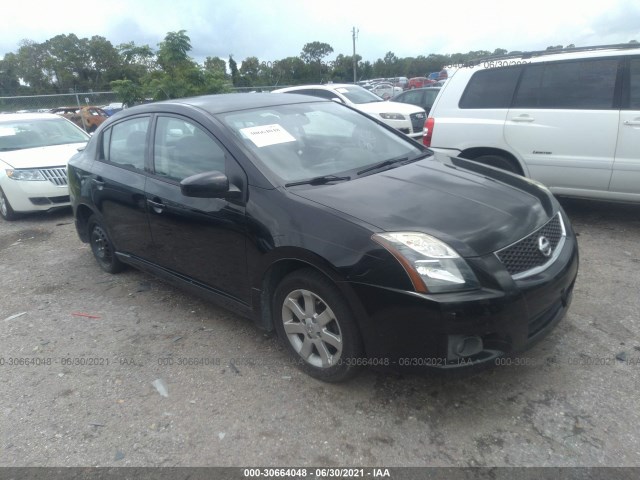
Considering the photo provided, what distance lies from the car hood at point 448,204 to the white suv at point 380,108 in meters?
7.59

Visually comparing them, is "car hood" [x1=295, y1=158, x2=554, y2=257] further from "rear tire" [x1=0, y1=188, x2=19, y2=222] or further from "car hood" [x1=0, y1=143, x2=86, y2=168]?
"rear tire" [x1=0, y1=188, x2=19, y2=222]

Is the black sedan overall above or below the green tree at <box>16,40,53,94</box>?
below

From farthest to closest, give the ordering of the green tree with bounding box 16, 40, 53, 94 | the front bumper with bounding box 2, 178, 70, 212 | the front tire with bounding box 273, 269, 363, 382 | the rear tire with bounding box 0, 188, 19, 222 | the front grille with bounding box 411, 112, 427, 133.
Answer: the green tree with bounding box 16, 40, 53, 94 → the front grille with bounding box 411, 112, 427, 133 → the rear tire with bounding box 0, 188, 19, 222 → the front bumper with bounding box 2, 178, 70, 212 → the front tire with bounding box 273, 269, 363, 382

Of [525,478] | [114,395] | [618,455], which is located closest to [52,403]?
[114,395]

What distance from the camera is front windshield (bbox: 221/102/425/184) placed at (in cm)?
320

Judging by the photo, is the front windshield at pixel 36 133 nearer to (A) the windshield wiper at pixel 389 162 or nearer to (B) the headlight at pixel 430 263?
(A) the windshield wiper at pixel 389 162

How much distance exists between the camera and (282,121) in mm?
3561

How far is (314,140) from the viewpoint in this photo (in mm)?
3527

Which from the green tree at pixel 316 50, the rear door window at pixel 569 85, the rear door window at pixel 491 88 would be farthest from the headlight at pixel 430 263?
the green tree at pixel 316 50

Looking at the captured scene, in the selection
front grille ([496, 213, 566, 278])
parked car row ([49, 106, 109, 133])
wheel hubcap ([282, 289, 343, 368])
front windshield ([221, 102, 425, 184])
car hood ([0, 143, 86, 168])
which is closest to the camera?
front grille ([496, 213, 566, 278])

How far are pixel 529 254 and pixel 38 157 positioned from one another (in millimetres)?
7164

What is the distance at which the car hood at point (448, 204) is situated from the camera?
2.55m

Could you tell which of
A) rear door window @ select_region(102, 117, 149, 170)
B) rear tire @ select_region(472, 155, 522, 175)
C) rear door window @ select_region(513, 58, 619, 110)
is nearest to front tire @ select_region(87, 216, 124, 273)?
rear door window @ select_region(102, 117, 149, 170)

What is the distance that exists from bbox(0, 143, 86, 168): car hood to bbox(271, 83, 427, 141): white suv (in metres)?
5.25
